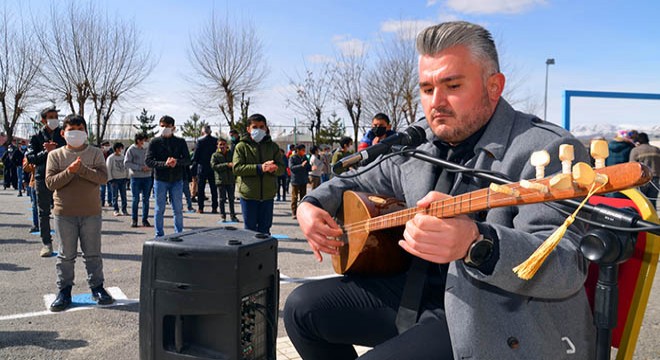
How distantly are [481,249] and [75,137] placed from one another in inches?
178

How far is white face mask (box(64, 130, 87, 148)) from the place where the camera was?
4930 millimetres

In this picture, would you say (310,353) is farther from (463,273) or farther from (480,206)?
(480,206)

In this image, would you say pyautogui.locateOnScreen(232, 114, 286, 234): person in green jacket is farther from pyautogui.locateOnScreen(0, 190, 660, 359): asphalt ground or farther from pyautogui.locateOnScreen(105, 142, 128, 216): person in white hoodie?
pyautogui.locateOnScreen(105, 142, 128, 216): person in white hoodie

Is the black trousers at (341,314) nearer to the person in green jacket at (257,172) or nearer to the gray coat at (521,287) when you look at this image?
the gray coat at (521,287)

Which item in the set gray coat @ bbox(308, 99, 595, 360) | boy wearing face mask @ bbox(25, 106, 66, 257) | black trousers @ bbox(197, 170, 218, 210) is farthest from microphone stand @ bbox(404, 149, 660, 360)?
black trousers @ bbox(197, 170, 218, 210)

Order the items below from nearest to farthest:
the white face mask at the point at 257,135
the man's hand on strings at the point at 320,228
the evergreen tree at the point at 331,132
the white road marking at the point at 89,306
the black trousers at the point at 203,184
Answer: the man's hand on strings at the point at 320,228 < the white road marking at the point at 89,306 < the white face mask at the point at 257,135 < the black trousers at the point at 203,184 < the evergreen tree at the point at 331,132

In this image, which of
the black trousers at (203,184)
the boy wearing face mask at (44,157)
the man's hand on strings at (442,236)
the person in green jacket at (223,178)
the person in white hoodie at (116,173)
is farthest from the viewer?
the person in white hoodie at (116,173)

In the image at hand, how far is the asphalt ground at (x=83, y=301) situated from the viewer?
3803 mm

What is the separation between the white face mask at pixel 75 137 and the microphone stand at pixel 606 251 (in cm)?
447

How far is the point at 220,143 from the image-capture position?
11.1m

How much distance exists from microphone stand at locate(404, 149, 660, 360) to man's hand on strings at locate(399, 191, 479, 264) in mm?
216

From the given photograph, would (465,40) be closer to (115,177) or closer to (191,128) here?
(115,177)

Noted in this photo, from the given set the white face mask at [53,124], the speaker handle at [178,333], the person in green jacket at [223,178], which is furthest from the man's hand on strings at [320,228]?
the person in green jacket at [223,178]

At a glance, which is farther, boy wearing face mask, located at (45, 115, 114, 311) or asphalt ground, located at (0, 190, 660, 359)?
boy wearing face mask, located at (45, 115, 114, 311)
